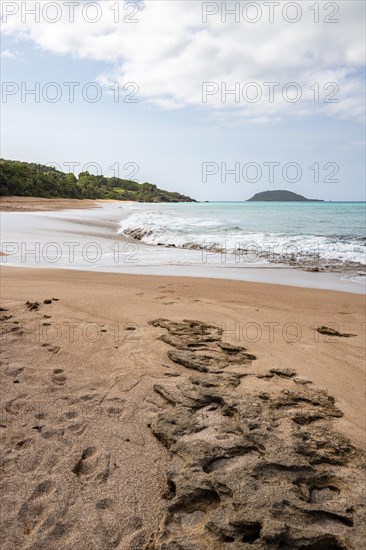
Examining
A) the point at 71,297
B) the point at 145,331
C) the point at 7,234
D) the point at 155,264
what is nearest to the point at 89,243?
the point at 7,234

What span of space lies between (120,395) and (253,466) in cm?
121

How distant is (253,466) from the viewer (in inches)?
86.8

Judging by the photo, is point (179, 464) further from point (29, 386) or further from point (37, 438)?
point (29, 386)

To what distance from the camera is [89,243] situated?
13148 mm

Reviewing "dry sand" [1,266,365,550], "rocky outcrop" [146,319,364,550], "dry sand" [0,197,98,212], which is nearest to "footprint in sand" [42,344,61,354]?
"dry sand" [1,266,365,550]

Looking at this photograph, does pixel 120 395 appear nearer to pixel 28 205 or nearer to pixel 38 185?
pixel 28 205

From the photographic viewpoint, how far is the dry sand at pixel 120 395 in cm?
195

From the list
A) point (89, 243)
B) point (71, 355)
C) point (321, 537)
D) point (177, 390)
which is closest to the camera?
point (321, 537)

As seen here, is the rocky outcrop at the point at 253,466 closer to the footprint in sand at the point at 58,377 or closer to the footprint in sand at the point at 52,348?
the footprint in sand at the point at 58,377

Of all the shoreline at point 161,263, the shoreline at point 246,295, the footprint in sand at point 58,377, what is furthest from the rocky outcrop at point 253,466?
the shoreline at point 161,263

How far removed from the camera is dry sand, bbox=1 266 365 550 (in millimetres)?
1945

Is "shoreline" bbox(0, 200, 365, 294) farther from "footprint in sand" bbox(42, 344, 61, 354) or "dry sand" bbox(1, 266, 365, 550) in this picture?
"footprint in sand" bbox(42, 344, 61, 354)

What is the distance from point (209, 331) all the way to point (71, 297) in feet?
7.53

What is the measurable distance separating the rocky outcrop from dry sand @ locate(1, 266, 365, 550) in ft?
0.05
